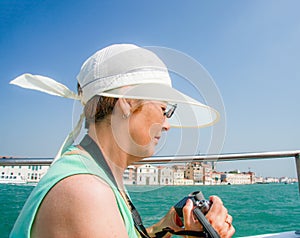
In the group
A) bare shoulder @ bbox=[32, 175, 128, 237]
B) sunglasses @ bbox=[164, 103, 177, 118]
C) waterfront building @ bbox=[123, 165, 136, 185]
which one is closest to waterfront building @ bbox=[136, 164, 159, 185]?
waterfront building @ bbox=[123, 165, 136, 185]

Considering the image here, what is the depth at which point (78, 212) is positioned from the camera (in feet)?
1.48

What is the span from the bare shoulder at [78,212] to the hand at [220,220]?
28 centimetres

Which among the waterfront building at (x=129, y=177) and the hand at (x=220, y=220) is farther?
the waterfront building at (x=129, y=177)

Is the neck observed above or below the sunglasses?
below

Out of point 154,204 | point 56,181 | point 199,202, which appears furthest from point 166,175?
point 154,204

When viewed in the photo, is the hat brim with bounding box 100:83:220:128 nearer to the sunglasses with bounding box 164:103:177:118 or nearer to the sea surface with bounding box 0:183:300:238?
the sunglasses with bounding box 164:103:177:118

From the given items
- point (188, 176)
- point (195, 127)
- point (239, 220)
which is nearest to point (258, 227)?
point (239, 220)

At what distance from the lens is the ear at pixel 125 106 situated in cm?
73

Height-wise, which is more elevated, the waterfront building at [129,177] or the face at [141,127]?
the face at [141,127]

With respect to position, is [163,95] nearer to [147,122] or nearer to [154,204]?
[147,122]

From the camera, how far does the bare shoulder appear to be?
1.48ft

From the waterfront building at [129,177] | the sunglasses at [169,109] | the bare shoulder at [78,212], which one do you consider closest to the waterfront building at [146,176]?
the waterfront building at [129,177]

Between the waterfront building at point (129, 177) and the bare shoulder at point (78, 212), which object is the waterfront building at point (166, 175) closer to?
Answer: the waterfront building at point (129, 177)

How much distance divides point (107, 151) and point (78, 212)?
0.32 metres
